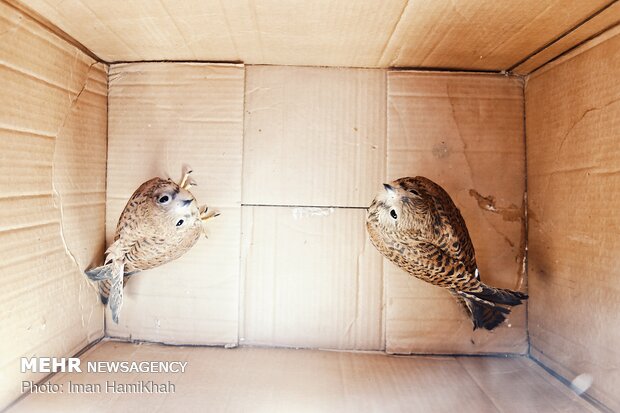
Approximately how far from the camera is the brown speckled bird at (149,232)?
1.74 metres

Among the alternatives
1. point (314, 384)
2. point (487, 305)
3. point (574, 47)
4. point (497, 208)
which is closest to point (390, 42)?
point (574, 47)

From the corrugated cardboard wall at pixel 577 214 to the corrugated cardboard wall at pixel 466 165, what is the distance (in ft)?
0.25

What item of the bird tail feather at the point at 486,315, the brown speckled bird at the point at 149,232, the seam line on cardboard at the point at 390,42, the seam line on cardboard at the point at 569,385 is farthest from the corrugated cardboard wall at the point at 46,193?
the seam line on cardboard at the point at 569,385

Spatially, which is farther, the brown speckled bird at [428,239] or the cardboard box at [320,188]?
the brown speckled bird at [428,239]

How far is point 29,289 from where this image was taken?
1422mm

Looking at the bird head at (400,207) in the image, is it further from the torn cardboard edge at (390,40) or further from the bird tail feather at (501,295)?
the torn cardboard edge at (390,40)

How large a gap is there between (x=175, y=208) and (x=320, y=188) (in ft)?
2.21

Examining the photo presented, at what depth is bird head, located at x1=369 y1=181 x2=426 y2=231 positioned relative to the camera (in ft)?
5.39

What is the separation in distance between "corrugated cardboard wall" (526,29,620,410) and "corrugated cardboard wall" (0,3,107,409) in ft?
6.60

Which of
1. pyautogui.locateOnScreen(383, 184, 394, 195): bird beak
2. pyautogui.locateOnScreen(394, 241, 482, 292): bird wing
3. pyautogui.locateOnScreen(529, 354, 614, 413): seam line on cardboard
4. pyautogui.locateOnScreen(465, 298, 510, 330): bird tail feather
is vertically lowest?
pyautogui.locateOnScreen(529, 354, 614, 413): seam line on cardboard

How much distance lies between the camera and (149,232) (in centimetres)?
175

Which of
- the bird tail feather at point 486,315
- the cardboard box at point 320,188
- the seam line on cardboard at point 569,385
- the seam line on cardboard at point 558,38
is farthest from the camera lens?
the bird tail feather at point 486,315

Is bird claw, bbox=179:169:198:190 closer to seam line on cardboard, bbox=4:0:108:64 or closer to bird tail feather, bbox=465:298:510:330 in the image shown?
seam line on cardboard, bbox=4:0:108:64

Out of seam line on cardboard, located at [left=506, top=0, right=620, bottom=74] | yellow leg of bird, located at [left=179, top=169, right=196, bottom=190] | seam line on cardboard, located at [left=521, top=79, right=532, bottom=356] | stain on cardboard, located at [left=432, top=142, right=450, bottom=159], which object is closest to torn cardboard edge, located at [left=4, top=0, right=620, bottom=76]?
seam line on cardboard, located at [left=506, top=0, right=620, bottom=74]
